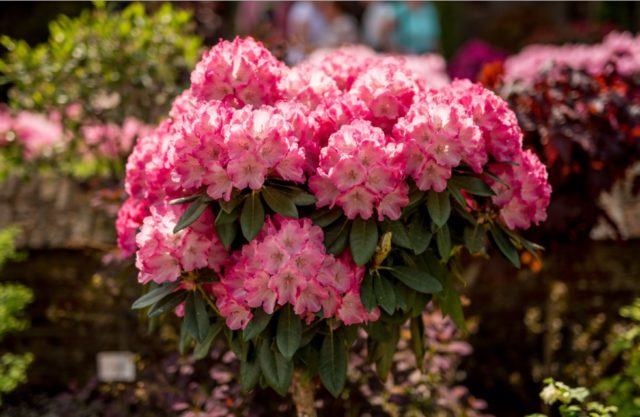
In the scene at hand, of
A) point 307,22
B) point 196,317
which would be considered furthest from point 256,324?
point 307,22

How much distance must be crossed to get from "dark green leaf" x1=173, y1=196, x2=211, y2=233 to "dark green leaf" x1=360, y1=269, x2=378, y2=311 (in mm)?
453

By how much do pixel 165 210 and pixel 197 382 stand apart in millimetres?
1405

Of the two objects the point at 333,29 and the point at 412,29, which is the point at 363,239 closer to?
the point at 333,29

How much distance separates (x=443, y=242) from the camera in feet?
6.95

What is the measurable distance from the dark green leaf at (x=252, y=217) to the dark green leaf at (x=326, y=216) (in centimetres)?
15

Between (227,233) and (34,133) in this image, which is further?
(34,133)

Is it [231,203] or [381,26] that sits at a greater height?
[381,26]

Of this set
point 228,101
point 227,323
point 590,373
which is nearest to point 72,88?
point 228,101

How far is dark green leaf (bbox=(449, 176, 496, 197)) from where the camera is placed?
2.10 metres

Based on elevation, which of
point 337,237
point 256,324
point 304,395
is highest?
point 337,237

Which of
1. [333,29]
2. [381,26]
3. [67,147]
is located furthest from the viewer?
[381,26]

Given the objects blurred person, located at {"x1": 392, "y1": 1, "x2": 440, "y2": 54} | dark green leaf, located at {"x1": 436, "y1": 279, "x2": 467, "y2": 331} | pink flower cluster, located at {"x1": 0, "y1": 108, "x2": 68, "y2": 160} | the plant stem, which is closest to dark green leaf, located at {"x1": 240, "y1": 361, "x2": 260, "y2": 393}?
the plant stem

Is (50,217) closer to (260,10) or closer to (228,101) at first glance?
(228,101)

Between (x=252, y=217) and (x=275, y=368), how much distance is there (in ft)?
1.41
